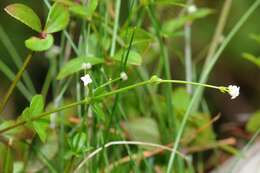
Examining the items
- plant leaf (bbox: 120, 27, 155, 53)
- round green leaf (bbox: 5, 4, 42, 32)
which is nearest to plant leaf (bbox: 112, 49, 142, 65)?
plant leaf (bbox: 120, 27, 155, 53)

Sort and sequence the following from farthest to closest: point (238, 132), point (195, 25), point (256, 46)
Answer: point (195, 25), point (256, 46), point (238, 132)

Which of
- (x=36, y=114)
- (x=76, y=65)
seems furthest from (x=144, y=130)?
(x=36, y=114)

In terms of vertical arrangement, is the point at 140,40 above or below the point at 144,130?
above

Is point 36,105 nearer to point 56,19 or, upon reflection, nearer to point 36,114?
point 36,114

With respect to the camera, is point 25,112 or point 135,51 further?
point 135,51

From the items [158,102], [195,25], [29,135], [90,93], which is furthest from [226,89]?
[195,25]

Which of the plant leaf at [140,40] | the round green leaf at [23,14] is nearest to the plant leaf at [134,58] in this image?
the plant leaf at [140,40]

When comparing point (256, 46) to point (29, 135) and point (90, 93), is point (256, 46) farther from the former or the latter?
point (90, 93)

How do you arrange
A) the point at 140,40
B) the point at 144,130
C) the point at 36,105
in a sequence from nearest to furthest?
the point at 36,105 < the point at 140,40 < the point at 144,130
